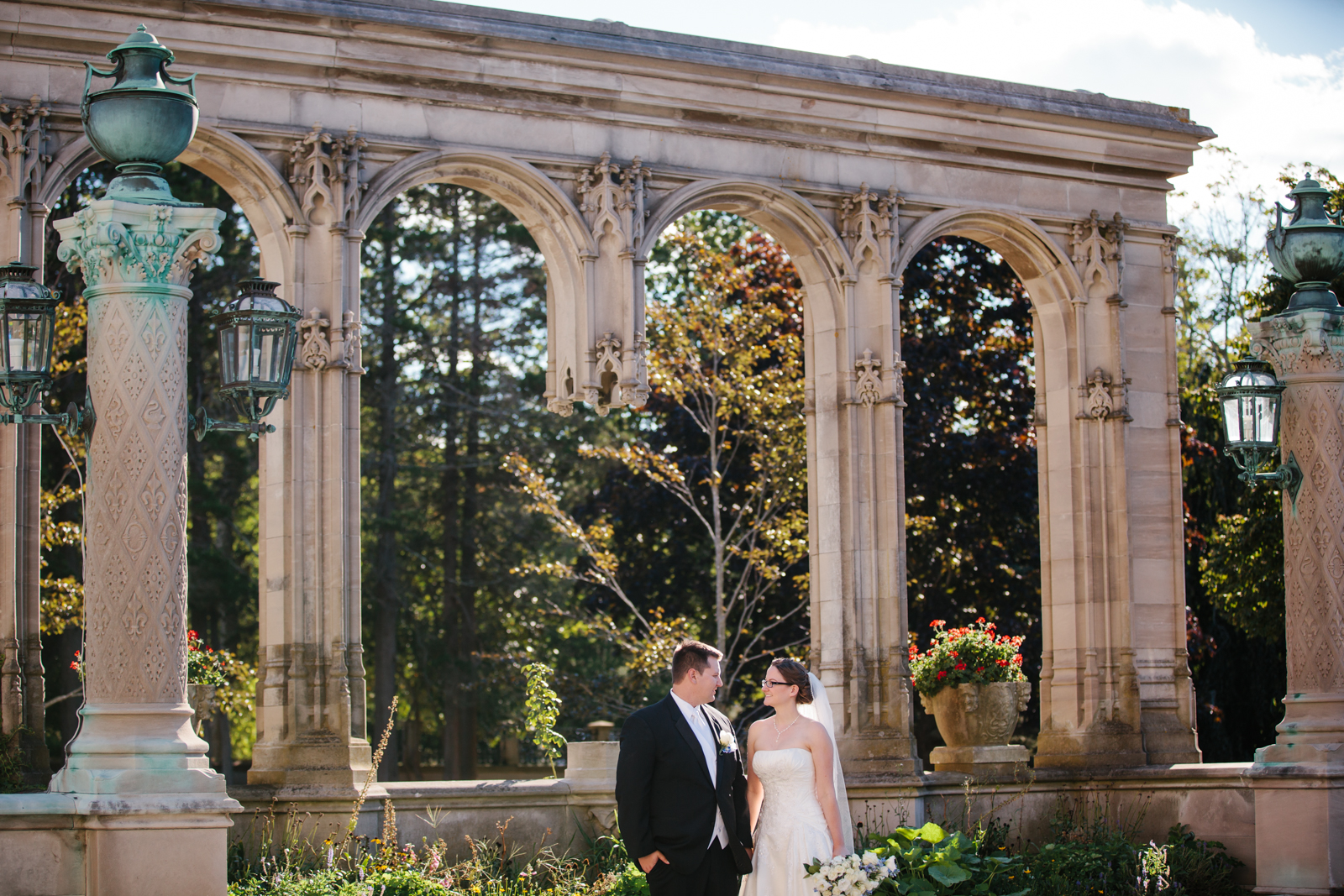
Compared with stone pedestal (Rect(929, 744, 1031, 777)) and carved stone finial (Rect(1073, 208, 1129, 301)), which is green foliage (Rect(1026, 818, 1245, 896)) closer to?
stone pedestal (Rect(929, 744, 1031, 777))

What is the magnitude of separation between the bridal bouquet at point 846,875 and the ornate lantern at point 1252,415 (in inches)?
169

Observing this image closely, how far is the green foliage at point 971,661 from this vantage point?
13.7 m

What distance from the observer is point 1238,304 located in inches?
1031

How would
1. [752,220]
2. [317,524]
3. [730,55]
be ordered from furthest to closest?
[752,220] → [730,55] → [317,524]

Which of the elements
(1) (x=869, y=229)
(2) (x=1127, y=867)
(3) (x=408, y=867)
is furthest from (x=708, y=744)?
(1) (x=869, y=229)

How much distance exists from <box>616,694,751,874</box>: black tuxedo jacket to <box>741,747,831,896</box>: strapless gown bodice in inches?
26.1

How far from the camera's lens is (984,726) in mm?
13742

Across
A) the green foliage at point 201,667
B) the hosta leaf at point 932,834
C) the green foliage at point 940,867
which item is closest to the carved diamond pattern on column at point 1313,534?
the green foliage at point 940,867

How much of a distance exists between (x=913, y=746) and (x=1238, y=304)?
1510 cm

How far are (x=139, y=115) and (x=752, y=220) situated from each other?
7.54m

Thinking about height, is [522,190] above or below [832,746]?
above

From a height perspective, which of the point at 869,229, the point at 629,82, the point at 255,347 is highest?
the point at 629,82

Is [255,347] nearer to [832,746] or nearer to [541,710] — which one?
[832,746]

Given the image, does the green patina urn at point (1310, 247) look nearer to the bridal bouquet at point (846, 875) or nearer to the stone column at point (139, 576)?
the bridal bouquet at point (846, 875)
